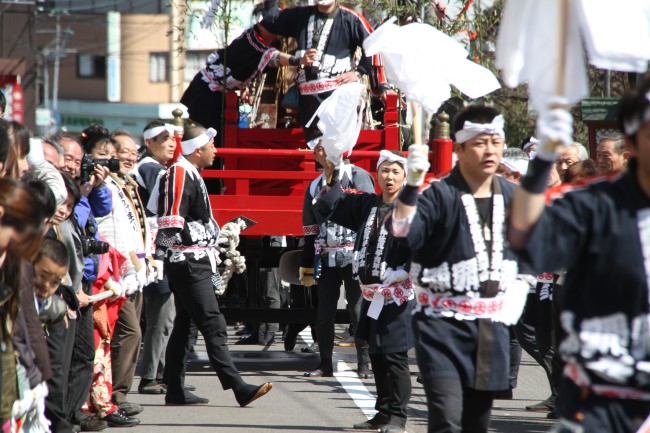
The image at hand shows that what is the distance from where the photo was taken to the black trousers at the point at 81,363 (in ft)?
21.7

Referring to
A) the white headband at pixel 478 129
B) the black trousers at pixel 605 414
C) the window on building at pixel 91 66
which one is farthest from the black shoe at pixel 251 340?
the window on building at pixel 91 66

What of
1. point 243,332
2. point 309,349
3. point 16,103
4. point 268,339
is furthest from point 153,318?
point 16,103

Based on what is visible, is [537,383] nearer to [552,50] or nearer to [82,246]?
[82,246]

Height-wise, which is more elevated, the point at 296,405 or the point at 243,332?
the point at 296,405

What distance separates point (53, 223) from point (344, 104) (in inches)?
Result: 78.8

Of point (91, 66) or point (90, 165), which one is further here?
point (91, 66)

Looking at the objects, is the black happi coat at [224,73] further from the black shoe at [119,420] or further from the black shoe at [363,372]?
the black shoe at [119,420]

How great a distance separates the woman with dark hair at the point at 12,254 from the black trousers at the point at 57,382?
171 centimetres

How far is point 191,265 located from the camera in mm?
7789

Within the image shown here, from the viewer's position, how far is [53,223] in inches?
244

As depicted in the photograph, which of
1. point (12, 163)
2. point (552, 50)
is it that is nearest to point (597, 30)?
point (552, 50)

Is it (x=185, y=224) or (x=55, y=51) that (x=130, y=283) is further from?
(x=55, y=51)

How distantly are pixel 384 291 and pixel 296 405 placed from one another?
1628 mm

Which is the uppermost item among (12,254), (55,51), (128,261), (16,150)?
(55,51)
